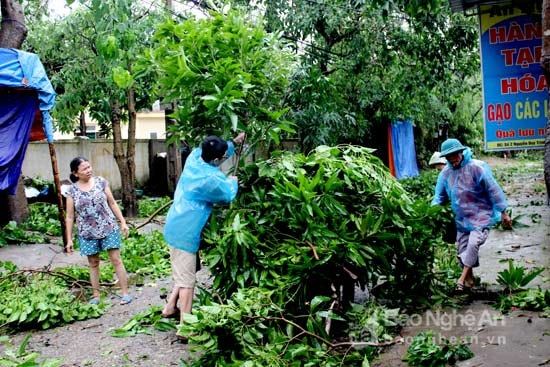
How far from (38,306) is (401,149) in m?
16.5

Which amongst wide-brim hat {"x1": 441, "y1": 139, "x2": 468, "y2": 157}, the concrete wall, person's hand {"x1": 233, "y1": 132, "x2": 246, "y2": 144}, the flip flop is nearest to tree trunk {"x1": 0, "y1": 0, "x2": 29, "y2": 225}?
the concrete wall

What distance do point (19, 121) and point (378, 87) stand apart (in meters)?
8.58

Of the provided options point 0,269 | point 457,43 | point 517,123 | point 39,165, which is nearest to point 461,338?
point 517,123

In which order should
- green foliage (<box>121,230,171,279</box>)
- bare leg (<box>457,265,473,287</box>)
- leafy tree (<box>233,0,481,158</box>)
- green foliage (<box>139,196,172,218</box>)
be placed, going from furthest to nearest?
green foliage (<box>139,196,172,218</box>), leafy tree (<box>233,0,481,158</box>), green foliage (<box>121,230,171,279</box>), bare leg (<box>457,265,473,287</box>)

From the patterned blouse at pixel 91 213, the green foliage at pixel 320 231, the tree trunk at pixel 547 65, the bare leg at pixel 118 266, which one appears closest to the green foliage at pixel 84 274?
the bare leg at pixel 118 266

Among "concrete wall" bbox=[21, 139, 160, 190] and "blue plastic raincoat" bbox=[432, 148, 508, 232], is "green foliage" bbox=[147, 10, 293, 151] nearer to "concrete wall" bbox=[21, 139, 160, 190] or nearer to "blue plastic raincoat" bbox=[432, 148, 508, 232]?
"blue plastic raincoat" bbox=[432, 148, 508, 232]

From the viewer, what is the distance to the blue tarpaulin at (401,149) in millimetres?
19719

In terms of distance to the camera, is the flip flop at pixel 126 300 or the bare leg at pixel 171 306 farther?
the flip flop at pixel 126 300

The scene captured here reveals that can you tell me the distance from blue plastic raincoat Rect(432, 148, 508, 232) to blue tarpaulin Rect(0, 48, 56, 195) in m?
6.22

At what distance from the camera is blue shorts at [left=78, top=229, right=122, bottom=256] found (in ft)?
19.3

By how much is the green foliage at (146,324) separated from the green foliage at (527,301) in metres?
3.08

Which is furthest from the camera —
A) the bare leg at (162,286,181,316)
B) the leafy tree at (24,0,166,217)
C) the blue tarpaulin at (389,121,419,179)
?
the blue tarpaulin at (389,121,419,179)

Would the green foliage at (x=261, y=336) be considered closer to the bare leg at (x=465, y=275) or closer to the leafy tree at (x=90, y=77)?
the bare leg at (x=465, y=275)

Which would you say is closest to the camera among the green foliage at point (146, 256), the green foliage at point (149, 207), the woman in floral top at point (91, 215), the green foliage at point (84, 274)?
→ the woman in floral top at point (91, 215)
